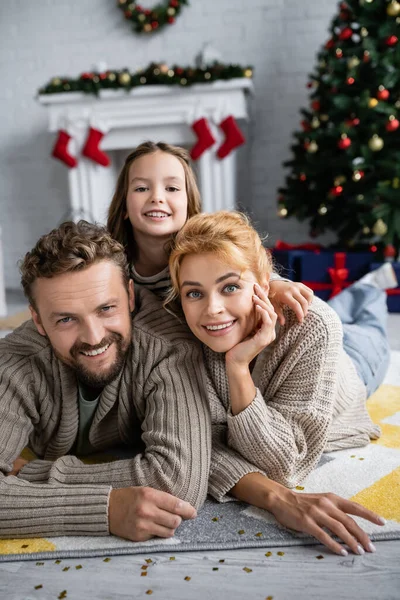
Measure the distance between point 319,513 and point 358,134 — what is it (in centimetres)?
258

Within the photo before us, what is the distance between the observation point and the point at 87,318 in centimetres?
131

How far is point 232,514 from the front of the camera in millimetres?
1284

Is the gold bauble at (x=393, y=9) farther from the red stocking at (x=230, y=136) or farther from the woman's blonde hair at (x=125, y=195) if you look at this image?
the woman's blonde hair at (x=125, y=195)

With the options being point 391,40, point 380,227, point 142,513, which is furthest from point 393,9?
point 142,513

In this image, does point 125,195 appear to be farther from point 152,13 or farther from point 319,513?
point 152,13

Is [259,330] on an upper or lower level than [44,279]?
lower

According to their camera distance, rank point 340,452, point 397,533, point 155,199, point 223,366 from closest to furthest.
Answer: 1. point 397,533
2. point 223,366
3. point 340,452
4. point 155,199

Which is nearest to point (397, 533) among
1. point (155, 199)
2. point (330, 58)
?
point (155, 199)

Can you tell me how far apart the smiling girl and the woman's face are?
0.36 meters

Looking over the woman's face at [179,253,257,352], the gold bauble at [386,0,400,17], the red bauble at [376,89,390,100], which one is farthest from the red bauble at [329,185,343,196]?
the woman's face at [179,253,257,352]

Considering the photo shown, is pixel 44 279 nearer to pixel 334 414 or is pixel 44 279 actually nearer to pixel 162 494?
pixel 162 494

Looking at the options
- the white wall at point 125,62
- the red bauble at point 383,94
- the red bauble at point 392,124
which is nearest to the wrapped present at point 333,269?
the red bauble at point 392,124

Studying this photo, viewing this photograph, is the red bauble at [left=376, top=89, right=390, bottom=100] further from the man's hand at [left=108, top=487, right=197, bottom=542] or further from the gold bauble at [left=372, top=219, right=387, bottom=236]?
the man's hand at [left=108, top=487, right=197, bottom=542]

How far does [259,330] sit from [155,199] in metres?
0.60
